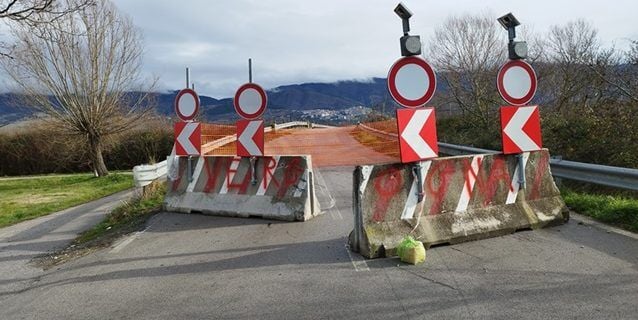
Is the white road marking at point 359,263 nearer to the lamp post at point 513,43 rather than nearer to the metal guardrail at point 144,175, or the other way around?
the lamp post at point 513,43

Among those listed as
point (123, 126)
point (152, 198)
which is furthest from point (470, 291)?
point (123, 126)

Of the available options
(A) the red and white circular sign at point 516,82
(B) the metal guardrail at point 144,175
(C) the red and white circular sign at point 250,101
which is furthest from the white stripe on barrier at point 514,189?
(B) the metal guardrail at point 144,175

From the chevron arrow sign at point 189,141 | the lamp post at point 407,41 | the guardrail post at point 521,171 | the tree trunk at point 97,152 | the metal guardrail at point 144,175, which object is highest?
the lamp post at point 407,41

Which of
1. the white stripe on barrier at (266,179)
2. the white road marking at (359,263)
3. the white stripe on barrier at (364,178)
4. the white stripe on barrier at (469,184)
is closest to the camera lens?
the white road marking at (359,263)

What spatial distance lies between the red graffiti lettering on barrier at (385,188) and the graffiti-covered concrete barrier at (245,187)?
7.07 feet

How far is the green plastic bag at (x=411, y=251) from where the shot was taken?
5.38m

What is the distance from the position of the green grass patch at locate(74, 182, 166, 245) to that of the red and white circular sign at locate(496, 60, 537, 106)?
6.05 m

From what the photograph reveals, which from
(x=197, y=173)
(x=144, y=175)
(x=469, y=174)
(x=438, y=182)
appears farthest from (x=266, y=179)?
(x=144, y=175)

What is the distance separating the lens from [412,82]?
618 cm

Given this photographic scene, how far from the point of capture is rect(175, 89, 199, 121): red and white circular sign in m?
9.58

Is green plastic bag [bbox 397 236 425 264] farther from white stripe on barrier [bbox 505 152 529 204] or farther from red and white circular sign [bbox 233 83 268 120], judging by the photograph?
red and white circular sign [bbox 233 83 268 120]

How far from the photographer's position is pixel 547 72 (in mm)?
23281

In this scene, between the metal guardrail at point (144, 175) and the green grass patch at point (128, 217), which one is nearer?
the green grass patch at point (128, 217)

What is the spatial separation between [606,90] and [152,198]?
12.3 metres
